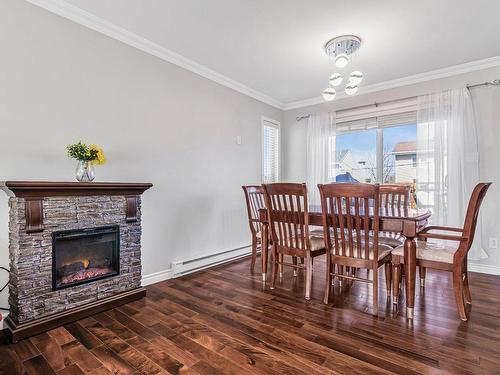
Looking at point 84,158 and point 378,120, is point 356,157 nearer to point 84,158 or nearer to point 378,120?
point 378,120

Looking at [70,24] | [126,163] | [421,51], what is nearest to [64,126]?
[126,163]

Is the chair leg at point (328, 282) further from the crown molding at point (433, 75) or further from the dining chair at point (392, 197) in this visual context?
the crown molding at point (433, 75)

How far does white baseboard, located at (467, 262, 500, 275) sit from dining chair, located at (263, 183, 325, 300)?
219cm

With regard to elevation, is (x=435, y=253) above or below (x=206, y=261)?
above

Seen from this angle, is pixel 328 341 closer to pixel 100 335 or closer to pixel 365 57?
pixel 100 335

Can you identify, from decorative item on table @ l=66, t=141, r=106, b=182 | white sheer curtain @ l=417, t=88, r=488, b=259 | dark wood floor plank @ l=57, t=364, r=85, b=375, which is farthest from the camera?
white sheer curtain @ l=417, t=88, r=488, b=259

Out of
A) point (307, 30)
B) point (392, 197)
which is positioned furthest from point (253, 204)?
point (307, 30)

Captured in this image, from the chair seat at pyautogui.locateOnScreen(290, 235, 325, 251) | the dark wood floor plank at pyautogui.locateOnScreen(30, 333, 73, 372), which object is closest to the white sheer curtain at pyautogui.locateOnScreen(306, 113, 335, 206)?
the chair seat at pyautogui.locateOnScreen(290, 235, 325, 251)

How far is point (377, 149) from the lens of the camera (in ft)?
14.1

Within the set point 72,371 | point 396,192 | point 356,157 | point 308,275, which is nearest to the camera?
point 72,371

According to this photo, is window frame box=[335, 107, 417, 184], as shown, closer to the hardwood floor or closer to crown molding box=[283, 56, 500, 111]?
crown molding box=[283, 56, 500, 111]

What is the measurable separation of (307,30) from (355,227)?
1918mm

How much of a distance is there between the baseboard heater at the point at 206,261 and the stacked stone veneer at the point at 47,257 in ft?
2.54

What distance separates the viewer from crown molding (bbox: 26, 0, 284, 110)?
2.29 metres
